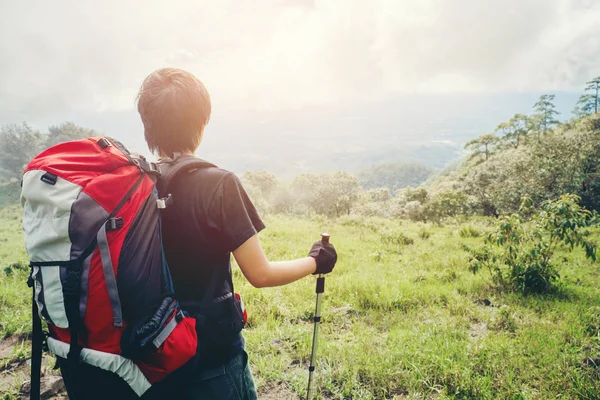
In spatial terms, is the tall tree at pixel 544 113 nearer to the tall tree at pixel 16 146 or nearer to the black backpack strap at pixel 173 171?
the black backpack strap at pixel 173 171

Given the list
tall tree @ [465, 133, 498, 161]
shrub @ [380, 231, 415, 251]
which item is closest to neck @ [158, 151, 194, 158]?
shrub @ [380, 231, 415, 251]

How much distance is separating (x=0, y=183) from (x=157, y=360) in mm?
72569

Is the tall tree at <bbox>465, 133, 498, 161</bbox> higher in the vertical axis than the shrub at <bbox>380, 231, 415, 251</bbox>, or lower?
higher

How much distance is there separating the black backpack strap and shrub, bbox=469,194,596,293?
670 centimetres

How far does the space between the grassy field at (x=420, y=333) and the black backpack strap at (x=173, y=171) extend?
326cm

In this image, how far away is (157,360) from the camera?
5.16 ft

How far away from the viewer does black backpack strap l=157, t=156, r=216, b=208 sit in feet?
5.80

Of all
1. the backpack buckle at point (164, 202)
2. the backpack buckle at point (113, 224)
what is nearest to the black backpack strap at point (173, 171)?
the backpack buckle at point (164, 202)

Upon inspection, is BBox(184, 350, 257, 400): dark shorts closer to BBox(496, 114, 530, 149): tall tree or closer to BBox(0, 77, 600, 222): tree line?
BBox(0, 77, 600, 222): tree line

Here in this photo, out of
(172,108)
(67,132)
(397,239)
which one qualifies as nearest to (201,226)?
(172,108)

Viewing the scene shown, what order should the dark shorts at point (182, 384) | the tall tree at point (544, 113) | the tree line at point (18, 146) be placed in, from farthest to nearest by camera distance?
1. the tall tree at point (544, 113)
2. the tree line at point (18, 146)
3. the dark shorts at point (182, 384)

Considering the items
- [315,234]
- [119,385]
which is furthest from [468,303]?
[315,234]

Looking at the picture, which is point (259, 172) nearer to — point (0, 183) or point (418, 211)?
point (0, 183)

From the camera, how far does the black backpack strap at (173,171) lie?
1.77 metres
